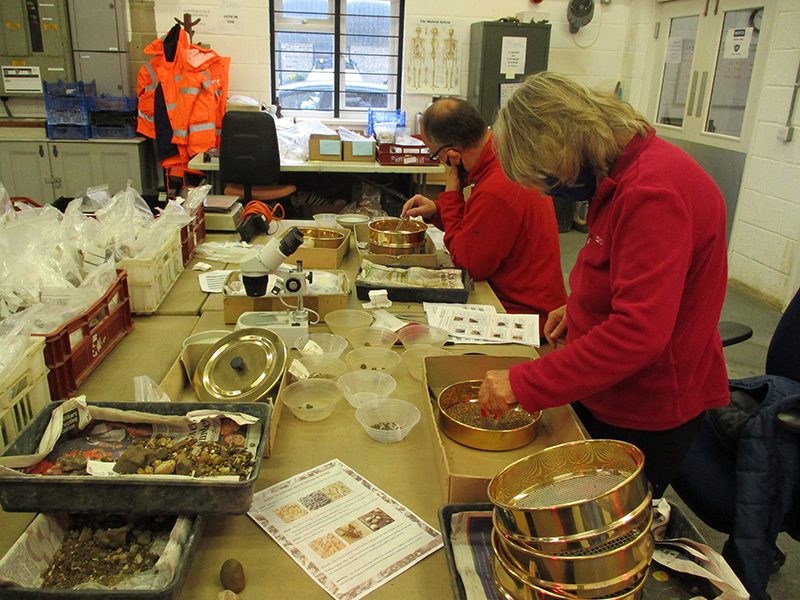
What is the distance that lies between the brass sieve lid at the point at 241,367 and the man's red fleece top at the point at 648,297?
543 mm

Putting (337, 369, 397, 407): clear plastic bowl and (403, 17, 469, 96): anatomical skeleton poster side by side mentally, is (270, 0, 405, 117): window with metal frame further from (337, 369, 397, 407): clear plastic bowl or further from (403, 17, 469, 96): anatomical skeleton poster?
(337, 369, 397, 407): clear plastic bowl

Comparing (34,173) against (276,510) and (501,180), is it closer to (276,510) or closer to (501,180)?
(501,180)

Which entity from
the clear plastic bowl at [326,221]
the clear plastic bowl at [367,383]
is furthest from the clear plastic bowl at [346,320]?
the clear plastic bowl at [326,221]

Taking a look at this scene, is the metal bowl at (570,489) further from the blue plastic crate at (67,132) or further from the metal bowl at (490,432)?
the blue plastic crate at (67,132)

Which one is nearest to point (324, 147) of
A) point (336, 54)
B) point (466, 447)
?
point (336, 54)

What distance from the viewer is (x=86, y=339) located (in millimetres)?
1457

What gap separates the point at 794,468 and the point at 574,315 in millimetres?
622

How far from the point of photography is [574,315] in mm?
1332

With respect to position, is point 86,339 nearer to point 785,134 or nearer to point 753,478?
point 753,478

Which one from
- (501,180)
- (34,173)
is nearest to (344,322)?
(501,180)

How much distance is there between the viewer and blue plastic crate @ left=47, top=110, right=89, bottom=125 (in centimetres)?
471

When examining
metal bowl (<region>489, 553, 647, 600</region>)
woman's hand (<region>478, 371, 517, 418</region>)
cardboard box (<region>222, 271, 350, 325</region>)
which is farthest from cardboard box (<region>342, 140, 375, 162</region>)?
metal bowl (<region>489, 553, 647, 600</region>)

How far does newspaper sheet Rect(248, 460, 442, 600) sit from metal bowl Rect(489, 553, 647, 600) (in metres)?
0.14

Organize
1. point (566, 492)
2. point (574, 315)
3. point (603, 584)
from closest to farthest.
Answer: point (603, 584) < point (566, 492) < point (574, 315)
